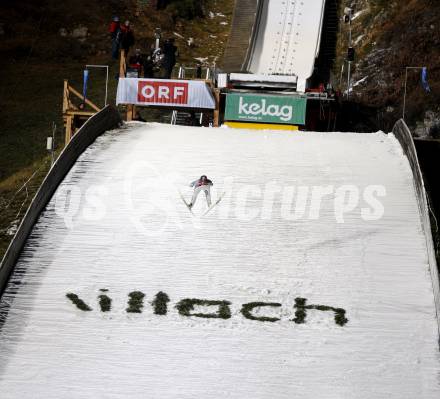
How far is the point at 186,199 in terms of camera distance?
14688 mm

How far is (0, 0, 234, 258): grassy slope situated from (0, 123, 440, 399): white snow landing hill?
243 inches

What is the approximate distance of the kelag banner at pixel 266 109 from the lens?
68.0ft

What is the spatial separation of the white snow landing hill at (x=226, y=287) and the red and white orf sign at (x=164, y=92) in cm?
454

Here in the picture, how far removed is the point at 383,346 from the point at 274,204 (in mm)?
3652

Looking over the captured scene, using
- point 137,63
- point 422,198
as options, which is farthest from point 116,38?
point 422,198

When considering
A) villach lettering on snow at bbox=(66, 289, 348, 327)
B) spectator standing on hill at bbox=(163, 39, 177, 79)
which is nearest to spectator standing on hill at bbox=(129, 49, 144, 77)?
spectator standing on hill at bbox=(163, 39, 177, 79)

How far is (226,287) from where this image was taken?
1249cm

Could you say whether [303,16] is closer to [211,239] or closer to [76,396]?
[211,239]

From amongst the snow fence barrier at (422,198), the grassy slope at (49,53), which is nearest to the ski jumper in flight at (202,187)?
the snow fence barrier at (422,198)

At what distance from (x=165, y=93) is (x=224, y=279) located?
341 inches

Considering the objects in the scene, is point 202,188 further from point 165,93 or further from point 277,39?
point 277,39

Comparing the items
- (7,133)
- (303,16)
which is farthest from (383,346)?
(303,16)

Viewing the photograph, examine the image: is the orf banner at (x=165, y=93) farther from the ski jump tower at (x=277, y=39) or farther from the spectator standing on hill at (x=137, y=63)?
the ski jump tower at (x=277, y=39)

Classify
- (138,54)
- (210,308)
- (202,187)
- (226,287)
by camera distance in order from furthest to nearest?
(138,54) < (202,187) < (226,287) < (210,308)
